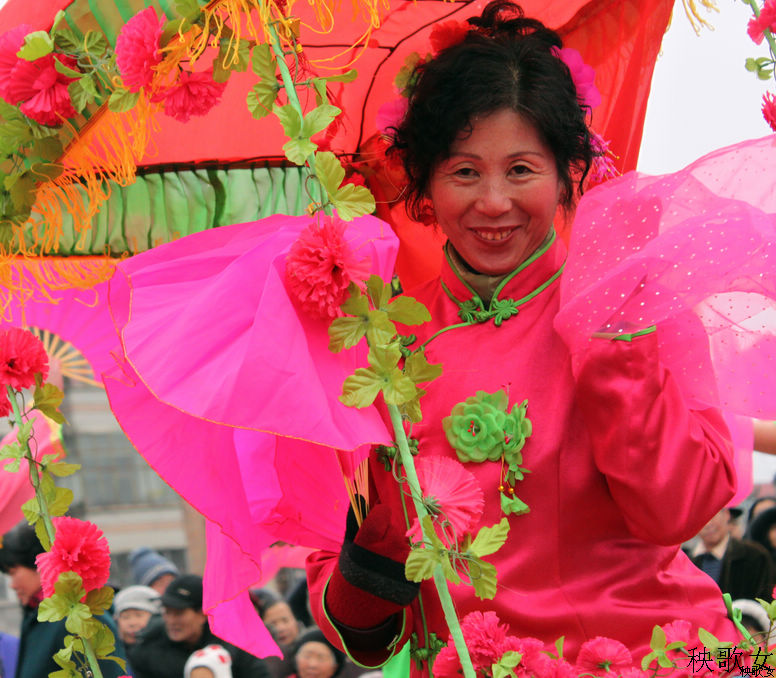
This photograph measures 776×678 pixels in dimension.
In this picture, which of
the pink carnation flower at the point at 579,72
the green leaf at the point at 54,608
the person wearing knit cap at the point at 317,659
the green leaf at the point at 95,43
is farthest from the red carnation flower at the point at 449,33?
the person wearing knit cap at the point at 317,659

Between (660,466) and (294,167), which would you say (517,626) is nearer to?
(660,466)

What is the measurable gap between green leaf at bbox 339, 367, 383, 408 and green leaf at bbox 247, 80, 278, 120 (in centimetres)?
36

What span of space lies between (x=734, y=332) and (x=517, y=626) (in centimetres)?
57

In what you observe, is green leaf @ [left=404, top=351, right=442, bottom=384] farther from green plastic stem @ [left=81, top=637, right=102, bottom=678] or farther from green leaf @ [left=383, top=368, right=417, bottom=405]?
green plastic stem @ [left=81, top=637, right=102, bottom=678]

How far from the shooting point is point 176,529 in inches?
244

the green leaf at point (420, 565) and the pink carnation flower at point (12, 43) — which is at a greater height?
the pink carnation flower at point (12, 43)

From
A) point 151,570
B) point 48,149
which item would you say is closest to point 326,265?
point 48,149

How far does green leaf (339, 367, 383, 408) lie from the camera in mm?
1250

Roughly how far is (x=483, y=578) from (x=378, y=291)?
0.38 m

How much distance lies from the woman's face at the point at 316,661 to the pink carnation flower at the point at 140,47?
2.90 metres

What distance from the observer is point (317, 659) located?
3.86 metres

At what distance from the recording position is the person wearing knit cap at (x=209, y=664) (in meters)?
3.72

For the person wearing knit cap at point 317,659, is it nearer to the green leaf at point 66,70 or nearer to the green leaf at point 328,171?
the green leaf at point 66,70

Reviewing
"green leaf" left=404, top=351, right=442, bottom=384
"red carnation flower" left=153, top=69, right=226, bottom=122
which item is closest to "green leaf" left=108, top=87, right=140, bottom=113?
"red carnation flower" left=153, top=69, right=226, bottom=122
